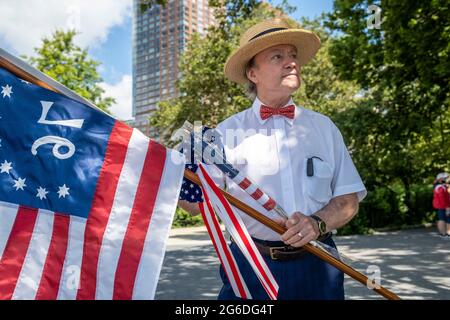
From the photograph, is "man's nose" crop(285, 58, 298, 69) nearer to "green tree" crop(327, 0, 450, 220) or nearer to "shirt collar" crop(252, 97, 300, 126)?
"shirt collar" crop(252, 97, 300, 126)

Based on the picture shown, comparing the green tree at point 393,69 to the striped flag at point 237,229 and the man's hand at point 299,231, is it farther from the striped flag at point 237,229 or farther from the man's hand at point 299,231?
the striped flag at point 237,229

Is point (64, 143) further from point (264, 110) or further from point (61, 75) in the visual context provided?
point (61, 75)

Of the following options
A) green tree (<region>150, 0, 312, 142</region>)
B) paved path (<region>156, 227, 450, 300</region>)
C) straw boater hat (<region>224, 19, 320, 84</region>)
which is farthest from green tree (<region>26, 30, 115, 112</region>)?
straw boater hat (<region>224, 19, 320, 84</region>)

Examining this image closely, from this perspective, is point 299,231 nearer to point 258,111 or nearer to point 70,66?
point 258,111

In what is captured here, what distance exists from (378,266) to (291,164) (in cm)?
418

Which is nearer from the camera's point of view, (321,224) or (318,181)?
(321,224)

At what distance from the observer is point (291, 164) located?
2.34 m

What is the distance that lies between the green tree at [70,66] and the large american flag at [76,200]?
22153mm

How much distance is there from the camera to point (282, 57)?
2.40 meters

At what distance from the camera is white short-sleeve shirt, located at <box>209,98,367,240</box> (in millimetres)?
2291

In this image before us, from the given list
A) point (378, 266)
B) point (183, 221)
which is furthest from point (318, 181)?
point (183, 221)

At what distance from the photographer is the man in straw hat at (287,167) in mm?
2271

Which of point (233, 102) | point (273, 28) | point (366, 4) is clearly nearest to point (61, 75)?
point (233, 102)

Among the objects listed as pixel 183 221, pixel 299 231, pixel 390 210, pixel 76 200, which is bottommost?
pixel 299 231
